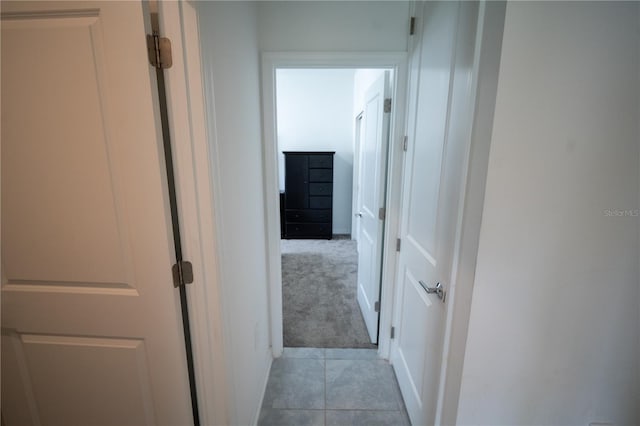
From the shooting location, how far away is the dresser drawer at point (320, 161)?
4422 millimetres

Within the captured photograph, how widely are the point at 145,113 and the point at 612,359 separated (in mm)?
1772

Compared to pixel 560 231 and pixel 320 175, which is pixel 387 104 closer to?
pixel 560 231

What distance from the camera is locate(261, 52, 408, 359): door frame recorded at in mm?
1597

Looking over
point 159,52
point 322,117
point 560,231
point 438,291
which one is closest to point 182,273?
point 159,52

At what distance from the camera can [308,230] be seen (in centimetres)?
475

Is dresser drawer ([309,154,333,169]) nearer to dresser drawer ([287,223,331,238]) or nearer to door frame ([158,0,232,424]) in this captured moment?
dresser drawer ([287,223,331,238])

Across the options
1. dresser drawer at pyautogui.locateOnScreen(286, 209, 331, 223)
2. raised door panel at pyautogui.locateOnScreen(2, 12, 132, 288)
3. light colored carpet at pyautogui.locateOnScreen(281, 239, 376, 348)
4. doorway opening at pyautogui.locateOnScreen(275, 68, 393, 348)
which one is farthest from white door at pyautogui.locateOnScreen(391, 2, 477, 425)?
dresser drawer at pyautogui.locateOnScreen(286, 209, 331, 223)

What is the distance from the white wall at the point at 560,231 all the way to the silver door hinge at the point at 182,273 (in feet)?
3.24

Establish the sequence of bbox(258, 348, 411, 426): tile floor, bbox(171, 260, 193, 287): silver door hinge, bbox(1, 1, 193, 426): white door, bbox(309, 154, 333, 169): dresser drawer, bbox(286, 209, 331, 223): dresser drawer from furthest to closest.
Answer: bbox(286, 209, 331, 223): dresser drawer → bbox(309, 154, 333, 169): dresser drawer → bbox(258, 348, 411, 426): tile floor → bbox(171, 260, 193, 287): silver door hinge → bbox(1, 1, 193, 426): white door

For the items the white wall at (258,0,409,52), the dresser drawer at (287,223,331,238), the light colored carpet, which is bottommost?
the light colored carpet

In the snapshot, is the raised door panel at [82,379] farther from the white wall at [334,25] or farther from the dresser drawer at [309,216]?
the dresser drawer at [309,216]

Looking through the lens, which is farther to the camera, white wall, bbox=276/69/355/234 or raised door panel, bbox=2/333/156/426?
white wall, bbox=276/69/355/234

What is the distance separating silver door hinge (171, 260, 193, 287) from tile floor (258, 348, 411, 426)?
113 cm

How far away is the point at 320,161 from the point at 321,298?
2.46 meters
